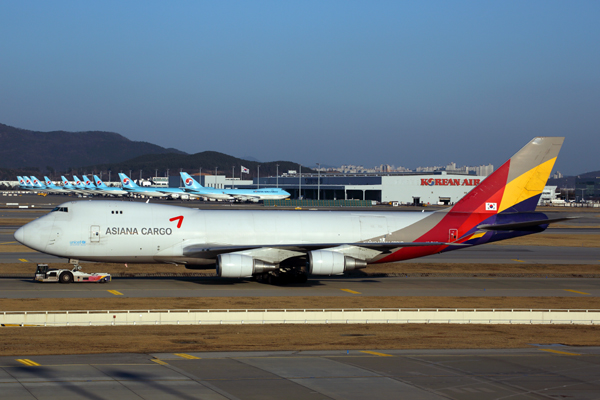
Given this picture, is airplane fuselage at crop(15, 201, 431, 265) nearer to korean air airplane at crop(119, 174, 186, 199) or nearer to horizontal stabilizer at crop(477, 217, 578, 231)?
horizontal stabilizer at crop(477, 217, 578, 231)

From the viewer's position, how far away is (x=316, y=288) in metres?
37.1

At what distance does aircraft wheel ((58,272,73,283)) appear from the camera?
118ft

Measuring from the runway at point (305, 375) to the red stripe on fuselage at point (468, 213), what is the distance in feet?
65.3

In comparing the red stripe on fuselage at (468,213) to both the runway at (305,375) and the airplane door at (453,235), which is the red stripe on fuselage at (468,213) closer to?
the airplane door at (453,235)

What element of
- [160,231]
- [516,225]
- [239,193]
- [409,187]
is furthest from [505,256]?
[239,193]

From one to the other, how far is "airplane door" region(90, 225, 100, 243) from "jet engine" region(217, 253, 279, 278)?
7.64 metres

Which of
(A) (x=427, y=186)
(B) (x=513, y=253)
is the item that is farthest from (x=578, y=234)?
(A) (x=427, y=186)

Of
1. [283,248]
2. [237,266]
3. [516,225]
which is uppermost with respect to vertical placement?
[516,225]

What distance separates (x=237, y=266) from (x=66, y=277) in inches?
417

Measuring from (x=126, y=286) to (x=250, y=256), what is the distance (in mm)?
7541

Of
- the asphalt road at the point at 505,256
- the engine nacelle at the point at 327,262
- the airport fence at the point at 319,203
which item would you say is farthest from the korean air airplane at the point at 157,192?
the engine nacelle at the point at 327,262

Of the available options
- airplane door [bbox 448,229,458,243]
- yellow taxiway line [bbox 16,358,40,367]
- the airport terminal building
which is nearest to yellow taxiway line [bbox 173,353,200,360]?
yellow taxiway line [bbox 16,358,40,367]

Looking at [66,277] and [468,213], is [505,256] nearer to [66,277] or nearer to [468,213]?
[468,213]

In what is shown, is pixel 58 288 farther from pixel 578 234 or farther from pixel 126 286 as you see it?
pixel 578 234
